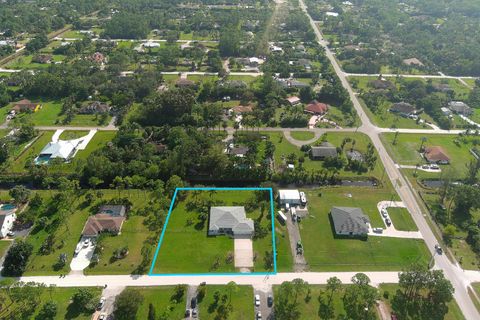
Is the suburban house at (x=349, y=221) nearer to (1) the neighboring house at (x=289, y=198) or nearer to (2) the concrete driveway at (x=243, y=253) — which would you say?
(1) the neighboring house at (x=289, y=198)

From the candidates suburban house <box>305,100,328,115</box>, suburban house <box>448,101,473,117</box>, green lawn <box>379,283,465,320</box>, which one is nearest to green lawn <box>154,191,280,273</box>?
green lawn <box>379,283,465,320</box>

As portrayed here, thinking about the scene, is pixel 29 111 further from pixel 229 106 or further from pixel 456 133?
pixel 456 133

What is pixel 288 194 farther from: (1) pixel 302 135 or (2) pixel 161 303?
(2) pixel 161 303

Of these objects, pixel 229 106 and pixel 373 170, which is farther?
pixel 229 106

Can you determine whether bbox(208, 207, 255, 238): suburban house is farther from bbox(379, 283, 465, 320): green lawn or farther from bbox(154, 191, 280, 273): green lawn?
bbox(379, 283, 465, 320): green lawn

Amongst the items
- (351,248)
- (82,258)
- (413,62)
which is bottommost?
→ (351,248)

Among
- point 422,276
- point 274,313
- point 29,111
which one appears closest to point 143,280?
point 274,313

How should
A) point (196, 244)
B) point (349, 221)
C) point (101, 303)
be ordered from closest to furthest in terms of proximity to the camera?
1. point (101, 303)
2. point (196, 244)
3. point (349, 221)

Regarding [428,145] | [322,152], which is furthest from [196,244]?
[428,145]
